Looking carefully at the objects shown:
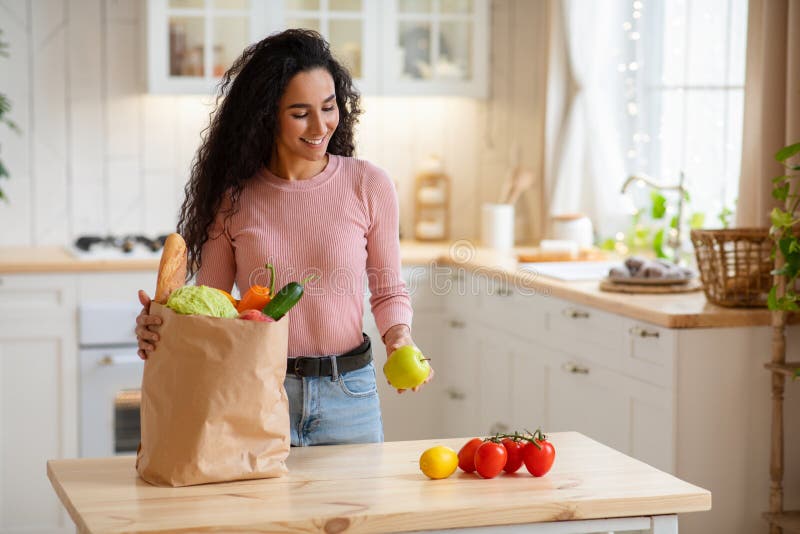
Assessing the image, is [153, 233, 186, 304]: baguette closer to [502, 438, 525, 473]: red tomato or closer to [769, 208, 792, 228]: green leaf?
[502, 438, 525, 473]: red tomato

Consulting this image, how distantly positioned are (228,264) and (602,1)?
2.53 m

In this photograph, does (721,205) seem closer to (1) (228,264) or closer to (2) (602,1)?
(2) (602,1)

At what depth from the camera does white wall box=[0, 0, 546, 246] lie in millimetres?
4242

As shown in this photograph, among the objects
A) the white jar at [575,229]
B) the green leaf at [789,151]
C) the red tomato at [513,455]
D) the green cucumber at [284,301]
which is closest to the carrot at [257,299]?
the green cucumber at [284,301]

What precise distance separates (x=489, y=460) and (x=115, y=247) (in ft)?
8.54

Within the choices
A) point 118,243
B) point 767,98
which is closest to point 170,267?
point 767,98

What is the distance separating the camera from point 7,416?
12.2 ft

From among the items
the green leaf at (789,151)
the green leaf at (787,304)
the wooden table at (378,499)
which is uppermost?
the green leaf at (789,151)

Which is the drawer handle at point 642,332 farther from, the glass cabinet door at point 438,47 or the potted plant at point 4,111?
the potted plant at point 4,111

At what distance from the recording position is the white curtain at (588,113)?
419cm

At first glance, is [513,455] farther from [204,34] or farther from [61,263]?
[204,34]

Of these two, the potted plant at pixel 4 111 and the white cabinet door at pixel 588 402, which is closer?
the white cabinet door at pixel 588 402

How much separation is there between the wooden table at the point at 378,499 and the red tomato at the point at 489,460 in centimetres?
2

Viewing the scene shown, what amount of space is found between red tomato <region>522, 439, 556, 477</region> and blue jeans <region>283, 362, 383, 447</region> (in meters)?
0.44
